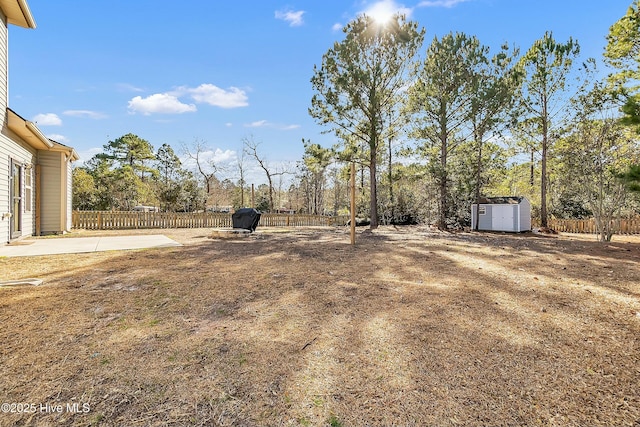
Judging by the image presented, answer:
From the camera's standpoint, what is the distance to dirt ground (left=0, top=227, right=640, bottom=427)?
1623 mm

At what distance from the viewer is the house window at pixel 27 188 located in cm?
883

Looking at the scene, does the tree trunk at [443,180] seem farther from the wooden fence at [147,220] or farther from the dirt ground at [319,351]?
the dirt ground at [319,351]

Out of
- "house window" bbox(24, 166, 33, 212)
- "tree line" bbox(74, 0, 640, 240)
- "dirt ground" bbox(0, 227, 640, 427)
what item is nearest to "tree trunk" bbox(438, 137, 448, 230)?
"tree line" bbox(74, 0, 640, 240)

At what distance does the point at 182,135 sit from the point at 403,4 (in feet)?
75.7

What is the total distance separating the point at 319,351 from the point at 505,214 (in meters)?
16.4

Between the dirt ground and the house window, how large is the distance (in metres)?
6.06

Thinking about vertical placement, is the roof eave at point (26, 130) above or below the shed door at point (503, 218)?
above

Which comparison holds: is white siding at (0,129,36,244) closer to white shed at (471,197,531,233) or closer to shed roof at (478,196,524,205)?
white shed at (471,197,531,233)

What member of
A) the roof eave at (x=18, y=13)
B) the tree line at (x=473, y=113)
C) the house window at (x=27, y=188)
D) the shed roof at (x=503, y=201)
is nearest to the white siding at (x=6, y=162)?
the house window at (x=27, y=188)

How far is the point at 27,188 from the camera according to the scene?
9.02m

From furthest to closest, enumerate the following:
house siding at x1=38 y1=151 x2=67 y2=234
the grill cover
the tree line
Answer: the grill cover → the tree line → house siding at x1=38 y1=151 x2=67 y2=234

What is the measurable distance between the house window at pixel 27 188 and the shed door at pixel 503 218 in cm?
1900

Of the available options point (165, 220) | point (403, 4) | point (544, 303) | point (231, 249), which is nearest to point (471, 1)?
point (403, 4)

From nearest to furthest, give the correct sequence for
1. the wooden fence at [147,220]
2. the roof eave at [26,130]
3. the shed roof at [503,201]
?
the roof eave at [26,130]
the wooden fence at [147,220]
the shed roof at [503,201]
